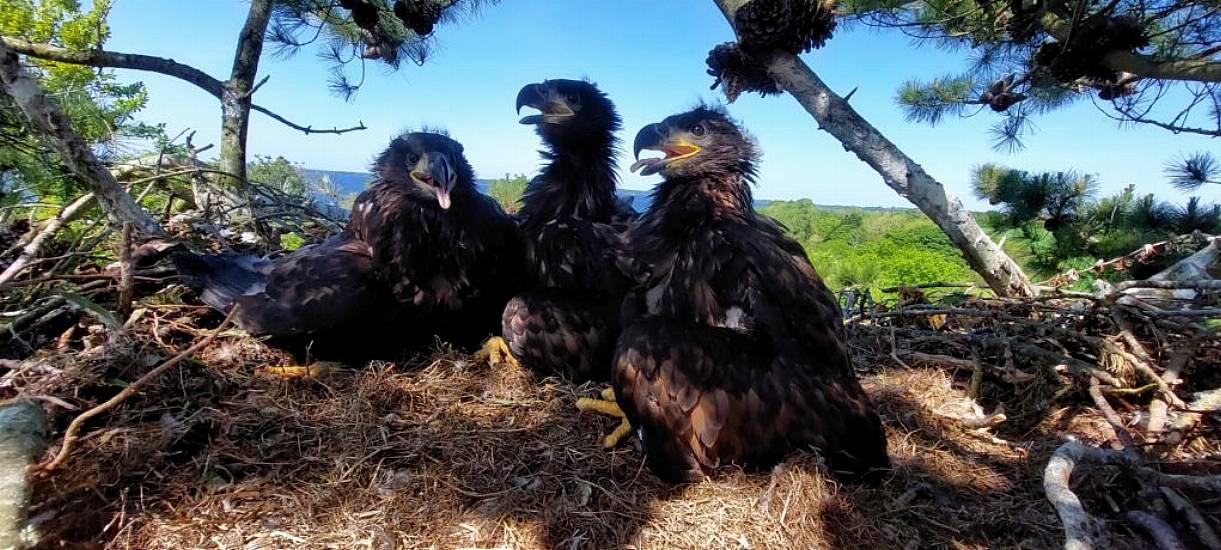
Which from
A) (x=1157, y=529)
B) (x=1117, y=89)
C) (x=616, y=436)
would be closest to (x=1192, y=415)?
(x=1157, y=529)

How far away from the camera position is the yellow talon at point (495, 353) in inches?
115

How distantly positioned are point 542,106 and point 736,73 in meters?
2.43

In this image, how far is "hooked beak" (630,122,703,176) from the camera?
94.7 inches

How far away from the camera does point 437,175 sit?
8.67ft

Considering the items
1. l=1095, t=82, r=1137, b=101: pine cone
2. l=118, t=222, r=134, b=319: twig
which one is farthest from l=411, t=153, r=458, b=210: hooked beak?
l=1095, t=82, r=1137, b=101: pine cone

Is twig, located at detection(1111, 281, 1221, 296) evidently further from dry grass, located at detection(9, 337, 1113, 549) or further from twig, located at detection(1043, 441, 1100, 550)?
twig, located at detection(1043, 441, 1100, 550)

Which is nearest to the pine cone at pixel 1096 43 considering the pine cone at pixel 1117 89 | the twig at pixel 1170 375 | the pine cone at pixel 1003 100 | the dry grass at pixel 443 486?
the pine cone at pixel 1117 89

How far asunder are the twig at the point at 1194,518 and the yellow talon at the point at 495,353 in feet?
8.71

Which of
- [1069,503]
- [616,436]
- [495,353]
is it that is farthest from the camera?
[495,353]

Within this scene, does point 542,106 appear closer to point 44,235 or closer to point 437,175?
point 437,175

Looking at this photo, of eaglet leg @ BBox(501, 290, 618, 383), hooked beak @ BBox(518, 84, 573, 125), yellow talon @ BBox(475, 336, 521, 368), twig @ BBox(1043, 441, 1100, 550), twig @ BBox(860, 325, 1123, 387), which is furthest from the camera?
hooked beak @ BBox(518, 84, 573, 125)

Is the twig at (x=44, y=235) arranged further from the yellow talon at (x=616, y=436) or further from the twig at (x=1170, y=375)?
the twig at (x=1170, y=375)

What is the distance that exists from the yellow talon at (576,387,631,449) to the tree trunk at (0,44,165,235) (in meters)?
2.49

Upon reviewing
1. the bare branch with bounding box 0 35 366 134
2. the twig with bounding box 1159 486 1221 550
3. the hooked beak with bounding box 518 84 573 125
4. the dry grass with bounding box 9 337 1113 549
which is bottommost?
the dry grass with bounding box 9 337 1113 549
